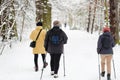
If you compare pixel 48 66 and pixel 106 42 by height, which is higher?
pixel 106 42

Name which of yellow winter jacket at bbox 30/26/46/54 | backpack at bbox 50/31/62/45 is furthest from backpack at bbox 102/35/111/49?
yellow winter jacket at bbox 30/26/46/54

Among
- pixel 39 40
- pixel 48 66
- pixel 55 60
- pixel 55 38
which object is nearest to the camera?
pixel 55 38

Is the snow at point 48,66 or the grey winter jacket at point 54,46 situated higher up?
the grey winter jacket at point 54,46

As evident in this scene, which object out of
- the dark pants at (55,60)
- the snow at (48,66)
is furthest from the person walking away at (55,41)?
the snow at (48,66)

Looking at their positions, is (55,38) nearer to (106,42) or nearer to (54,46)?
(54,46)

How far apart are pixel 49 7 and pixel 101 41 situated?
52.7ft

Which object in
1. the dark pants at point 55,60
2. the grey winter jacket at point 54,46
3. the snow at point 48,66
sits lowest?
the snow at point 48,66

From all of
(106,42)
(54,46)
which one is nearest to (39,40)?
(54,46)

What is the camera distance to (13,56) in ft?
61.3

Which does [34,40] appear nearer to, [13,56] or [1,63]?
[1,63]

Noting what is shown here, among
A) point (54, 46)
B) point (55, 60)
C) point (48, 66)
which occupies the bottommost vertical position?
point (48, 66)

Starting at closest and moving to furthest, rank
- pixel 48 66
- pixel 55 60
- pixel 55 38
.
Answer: pixel 55 38 → pixel 55 60 → pixel 48 66

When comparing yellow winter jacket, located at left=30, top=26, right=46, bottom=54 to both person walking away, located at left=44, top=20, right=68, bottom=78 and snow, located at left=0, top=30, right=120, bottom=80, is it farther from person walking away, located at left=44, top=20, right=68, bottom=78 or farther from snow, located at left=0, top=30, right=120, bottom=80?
person walking away, located at left=44, top=20, right=68, bottom=78

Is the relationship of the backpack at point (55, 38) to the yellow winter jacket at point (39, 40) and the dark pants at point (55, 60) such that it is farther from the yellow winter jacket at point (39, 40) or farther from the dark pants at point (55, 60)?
the yellow winter jacket at point (39, 40)
